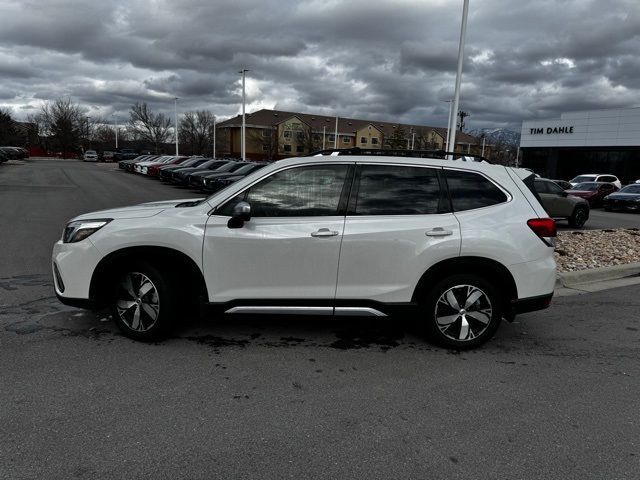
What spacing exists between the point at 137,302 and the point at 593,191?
84.7 feet

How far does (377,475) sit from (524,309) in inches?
95.1

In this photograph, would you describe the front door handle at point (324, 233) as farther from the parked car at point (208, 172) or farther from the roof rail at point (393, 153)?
the parked car at point (208, 172)

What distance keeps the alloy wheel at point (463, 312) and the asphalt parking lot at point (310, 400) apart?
21 centimetres

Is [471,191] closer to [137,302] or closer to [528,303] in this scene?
[528,303]

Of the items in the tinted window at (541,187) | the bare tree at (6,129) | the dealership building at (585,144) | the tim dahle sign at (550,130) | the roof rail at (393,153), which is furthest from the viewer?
the bare tree at (6,129)

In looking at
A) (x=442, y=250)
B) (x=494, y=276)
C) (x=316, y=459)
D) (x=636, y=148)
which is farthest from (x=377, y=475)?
(x=636, y=148)

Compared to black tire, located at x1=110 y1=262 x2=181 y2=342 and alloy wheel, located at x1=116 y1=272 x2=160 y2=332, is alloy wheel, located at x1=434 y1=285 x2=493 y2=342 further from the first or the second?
alloy wheel, located at x1=116 y1=272 x2=160 y2=332

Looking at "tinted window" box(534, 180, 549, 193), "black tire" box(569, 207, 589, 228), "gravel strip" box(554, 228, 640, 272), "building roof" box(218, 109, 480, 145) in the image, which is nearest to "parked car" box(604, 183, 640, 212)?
"black tire" box(569, 207, 589, 228)

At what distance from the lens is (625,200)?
21.9m

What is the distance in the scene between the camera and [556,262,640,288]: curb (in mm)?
7129

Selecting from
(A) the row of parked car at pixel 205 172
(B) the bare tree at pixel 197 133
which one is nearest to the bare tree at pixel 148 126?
(B) the bare tree at pixel 197 133

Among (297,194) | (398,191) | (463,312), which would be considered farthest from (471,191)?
(297,194)

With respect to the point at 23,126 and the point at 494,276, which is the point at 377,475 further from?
the point at 23,126

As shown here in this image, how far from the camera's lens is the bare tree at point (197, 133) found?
3898 inches
